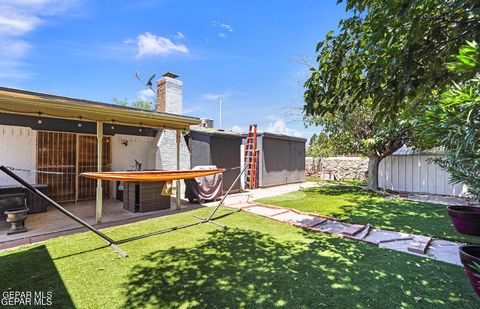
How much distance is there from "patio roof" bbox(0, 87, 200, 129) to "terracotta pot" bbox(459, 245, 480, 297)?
217 inches

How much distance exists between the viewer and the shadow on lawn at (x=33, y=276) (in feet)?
8.31

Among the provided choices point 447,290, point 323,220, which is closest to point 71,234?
point 323,220

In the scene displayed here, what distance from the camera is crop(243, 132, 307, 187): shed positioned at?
36.2 feet

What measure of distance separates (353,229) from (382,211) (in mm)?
2360

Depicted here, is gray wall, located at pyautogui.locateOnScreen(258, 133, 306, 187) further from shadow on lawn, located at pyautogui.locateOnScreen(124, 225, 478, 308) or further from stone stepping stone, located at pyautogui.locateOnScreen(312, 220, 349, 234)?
shadow on lawn, located at pyautogui.locateOnScreen(124, 225, 478, 308)

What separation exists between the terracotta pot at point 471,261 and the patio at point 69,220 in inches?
218

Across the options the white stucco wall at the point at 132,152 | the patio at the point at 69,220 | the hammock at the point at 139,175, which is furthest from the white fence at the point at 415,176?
the white stucco wall at the point at 132,152

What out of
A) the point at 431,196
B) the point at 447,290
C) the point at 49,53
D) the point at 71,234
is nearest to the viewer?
the point at 447,290

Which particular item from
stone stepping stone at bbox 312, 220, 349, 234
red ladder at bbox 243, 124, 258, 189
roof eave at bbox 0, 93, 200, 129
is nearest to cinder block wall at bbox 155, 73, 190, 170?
roof eave at bbox 0, 93, 200, 129

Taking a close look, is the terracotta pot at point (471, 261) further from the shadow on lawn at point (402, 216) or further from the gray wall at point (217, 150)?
the gray wall at point (217, 150)

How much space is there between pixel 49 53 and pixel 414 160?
782 inches

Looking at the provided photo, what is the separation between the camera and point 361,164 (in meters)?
14.4

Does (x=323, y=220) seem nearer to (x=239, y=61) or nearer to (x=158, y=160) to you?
(x=158, y=160)

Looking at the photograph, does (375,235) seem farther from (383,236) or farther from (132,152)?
(132,152)
